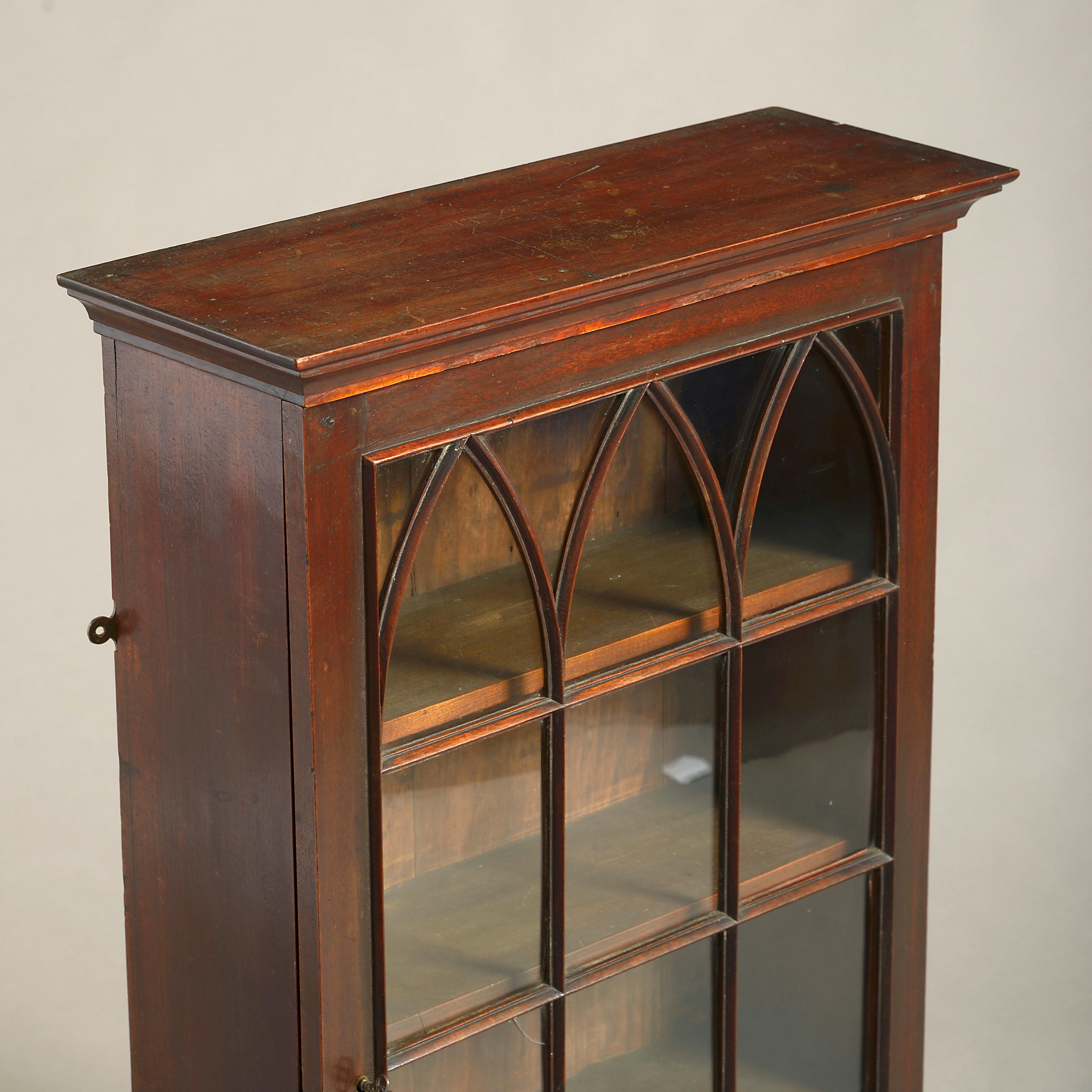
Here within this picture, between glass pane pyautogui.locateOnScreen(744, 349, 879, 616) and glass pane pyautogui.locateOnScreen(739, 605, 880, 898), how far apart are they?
51 millimetres

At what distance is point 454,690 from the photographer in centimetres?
186

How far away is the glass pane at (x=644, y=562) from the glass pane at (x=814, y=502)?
0.23 ft

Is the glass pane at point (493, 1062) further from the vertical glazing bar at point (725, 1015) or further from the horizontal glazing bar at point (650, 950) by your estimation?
the vertical glazing bar at point (725, 1015)

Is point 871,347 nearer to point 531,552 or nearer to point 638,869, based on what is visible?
point 531,552

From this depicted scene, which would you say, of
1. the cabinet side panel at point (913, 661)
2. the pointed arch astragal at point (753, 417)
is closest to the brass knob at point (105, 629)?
the pointed arch astragal at point (753, 417)

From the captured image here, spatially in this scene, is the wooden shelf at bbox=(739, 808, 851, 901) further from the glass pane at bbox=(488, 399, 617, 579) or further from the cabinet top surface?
the cabinet top surface

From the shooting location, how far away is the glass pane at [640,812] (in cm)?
204

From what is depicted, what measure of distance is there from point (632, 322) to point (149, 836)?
66 centimetres

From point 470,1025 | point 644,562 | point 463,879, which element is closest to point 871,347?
point 644,562

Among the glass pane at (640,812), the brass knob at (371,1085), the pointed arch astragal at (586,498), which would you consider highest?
the pointed arch astragal at (586,498)

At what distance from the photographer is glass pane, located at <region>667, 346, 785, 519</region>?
197 cm

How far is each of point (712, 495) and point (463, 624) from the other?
29 cm

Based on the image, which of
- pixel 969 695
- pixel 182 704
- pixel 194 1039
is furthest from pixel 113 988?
pixel 969 695

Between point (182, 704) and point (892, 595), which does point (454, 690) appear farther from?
point (892, 595)
